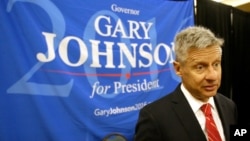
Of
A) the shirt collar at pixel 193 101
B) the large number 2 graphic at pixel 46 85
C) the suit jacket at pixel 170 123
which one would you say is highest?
the large number 2 graphic at pixel 46 85

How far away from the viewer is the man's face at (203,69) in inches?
38.1

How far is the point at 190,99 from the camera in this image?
104 centimetres

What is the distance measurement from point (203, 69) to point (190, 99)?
14 cm

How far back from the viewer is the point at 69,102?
1729 millimetres

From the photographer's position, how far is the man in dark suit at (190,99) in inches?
37.7

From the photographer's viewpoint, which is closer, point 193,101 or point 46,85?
point 193,101

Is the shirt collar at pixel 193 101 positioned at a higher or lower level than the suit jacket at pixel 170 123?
higher

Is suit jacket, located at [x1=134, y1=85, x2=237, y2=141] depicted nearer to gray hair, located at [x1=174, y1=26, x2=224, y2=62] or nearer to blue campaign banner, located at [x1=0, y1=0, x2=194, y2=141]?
gray hair, located at [x1=174, y1=26, x2=224, y2=62]

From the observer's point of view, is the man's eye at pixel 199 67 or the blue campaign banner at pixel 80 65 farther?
the blue campaign banner at pixel 80 65

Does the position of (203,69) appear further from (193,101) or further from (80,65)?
(80,65)

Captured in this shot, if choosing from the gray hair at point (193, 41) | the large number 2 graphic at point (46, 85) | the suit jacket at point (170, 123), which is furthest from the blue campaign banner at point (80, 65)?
the gray hair at point (193, 41)

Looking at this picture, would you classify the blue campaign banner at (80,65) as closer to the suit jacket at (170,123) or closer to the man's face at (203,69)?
the suit jacket at (170,123)

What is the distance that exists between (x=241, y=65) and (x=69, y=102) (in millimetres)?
2875

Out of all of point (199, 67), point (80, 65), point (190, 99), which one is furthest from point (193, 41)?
point (80, 65)
